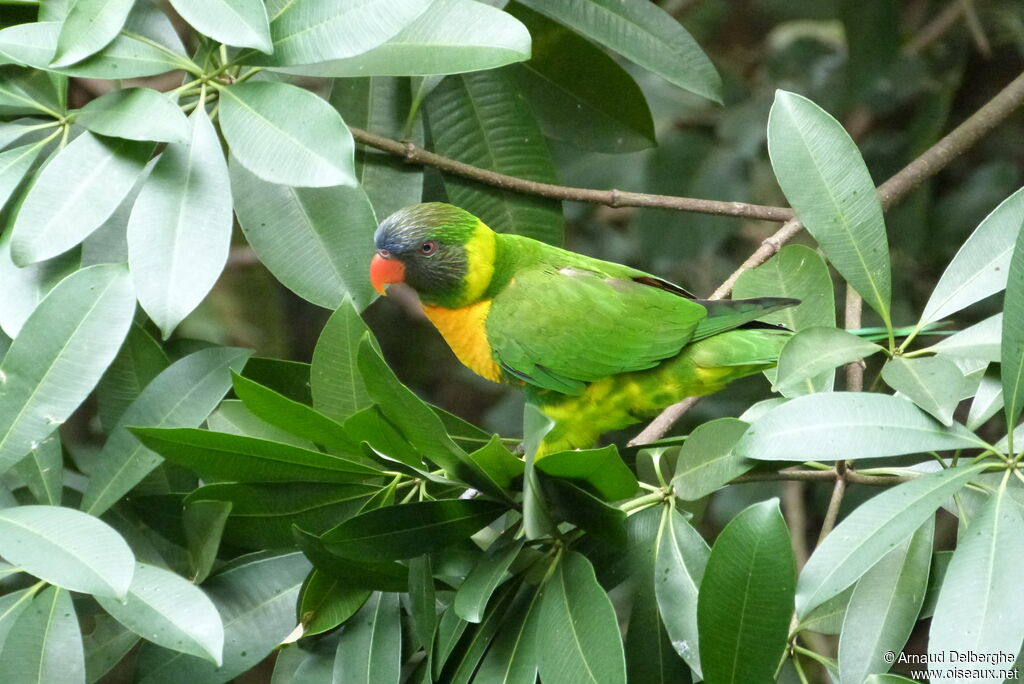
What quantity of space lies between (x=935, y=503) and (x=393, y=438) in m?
0.76

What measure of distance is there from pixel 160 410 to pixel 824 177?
1.17m

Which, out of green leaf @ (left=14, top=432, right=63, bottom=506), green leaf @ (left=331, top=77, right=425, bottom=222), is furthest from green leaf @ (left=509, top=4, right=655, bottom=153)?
green leaf @ (left=14, top=432, right=63, bottom=506)

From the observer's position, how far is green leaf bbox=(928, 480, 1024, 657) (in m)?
1.12

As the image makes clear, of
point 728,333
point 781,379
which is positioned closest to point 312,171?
point 781,379

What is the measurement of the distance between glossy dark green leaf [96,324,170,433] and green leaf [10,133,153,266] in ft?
0.86

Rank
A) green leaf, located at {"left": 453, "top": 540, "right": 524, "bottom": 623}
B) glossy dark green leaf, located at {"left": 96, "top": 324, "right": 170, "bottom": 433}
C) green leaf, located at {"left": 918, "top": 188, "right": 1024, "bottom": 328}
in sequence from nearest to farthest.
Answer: green leaf, located at {"left": 453, "top": 540, "right": 524, "bottom": 623} < green leaf, located at {"left": 918, "top": 188, "right": 1024, "bottom": 328} < glossy dark green leaf, located at {"left": 96, "top": 324, "right": 170, "bottom": 433}

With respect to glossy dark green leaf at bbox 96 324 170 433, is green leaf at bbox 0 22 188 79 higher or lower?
higher

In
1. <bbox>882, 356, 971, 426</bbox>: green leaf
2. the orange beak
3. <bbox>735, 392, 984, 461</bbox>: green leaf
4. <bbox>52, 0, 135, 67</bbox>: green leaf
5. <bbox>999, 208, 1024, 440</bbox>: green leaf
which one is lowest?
the orange beak

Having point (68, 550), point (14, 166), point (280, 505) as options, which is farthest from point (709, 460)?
point (14, 166)

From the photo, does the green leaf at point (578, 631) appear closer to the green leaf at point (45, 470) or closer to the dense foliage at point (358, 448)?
the dense foliage at point (358, 448)

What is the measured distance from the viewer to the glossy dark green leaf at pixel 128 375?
1.63 m

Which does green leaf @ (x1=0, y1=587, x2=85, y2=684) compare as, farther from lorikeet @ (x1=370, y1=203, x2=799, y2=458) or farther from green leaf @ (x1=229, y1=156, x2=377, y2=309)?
lorikeet @ (x1=370, y1=203, x2=799, y2=458)

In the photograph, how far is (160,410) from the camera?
1.51 metres

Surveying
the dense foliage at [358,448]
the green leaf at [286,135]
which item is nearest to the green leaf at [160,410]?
the dense foliage at [358,448]
